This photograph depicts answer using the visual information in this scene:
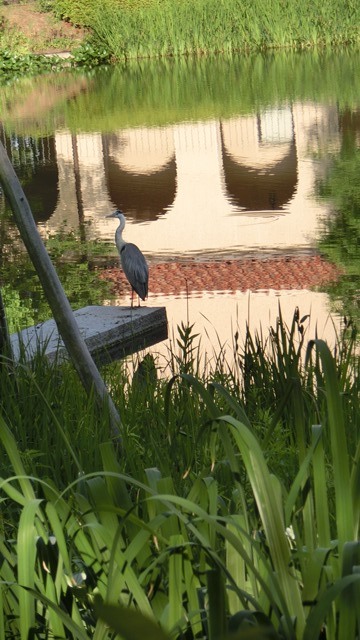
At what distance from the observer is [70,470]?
124 inches

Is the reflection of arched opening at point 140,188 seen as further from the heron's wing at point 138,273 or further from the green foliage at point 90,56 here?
the green foliage at point 90,56

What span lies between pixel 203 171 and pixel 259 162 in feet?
2.61

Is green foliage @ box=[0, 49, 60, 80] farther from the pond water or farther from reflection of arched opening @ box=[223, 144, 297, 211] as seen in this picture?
reflection of arched opening @ box=[223, 144, 297, 211]

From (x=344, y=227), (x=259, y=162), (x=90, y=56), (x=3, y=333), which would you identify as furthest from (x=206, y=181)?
(x=90, y=56)

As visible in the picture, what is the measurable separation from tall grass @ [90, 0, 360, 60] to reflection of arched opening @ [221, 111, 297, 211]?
35.2 ft

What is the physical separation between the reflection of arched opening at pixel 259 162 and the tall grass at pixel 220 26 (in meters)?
10.7

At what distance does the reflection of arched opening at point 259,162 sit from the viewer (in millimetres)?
13156

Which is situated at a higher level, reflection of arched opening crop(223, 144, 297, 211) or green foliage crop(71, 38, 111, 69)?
green foliage crop(71, 38, 111, 69)

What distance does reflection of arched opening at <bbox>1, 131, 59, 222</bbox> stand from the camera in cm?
1366

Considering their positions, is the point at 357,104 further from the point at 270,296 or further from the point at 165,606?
the point at 165,606

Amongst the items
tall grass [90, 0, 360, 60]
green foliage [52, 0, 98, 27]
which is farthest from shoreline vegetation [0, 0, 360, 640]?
green foliage [52, 0, 98, 27]

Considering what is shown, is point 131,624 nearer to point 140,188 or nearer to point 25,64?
point 140,188

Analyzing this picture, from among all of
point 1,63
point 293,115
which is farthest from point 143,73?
point 293,115

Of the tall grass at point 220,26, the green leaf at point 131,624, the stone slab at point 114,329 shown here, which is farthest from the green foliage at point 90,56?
the green leaf at point 131,624
